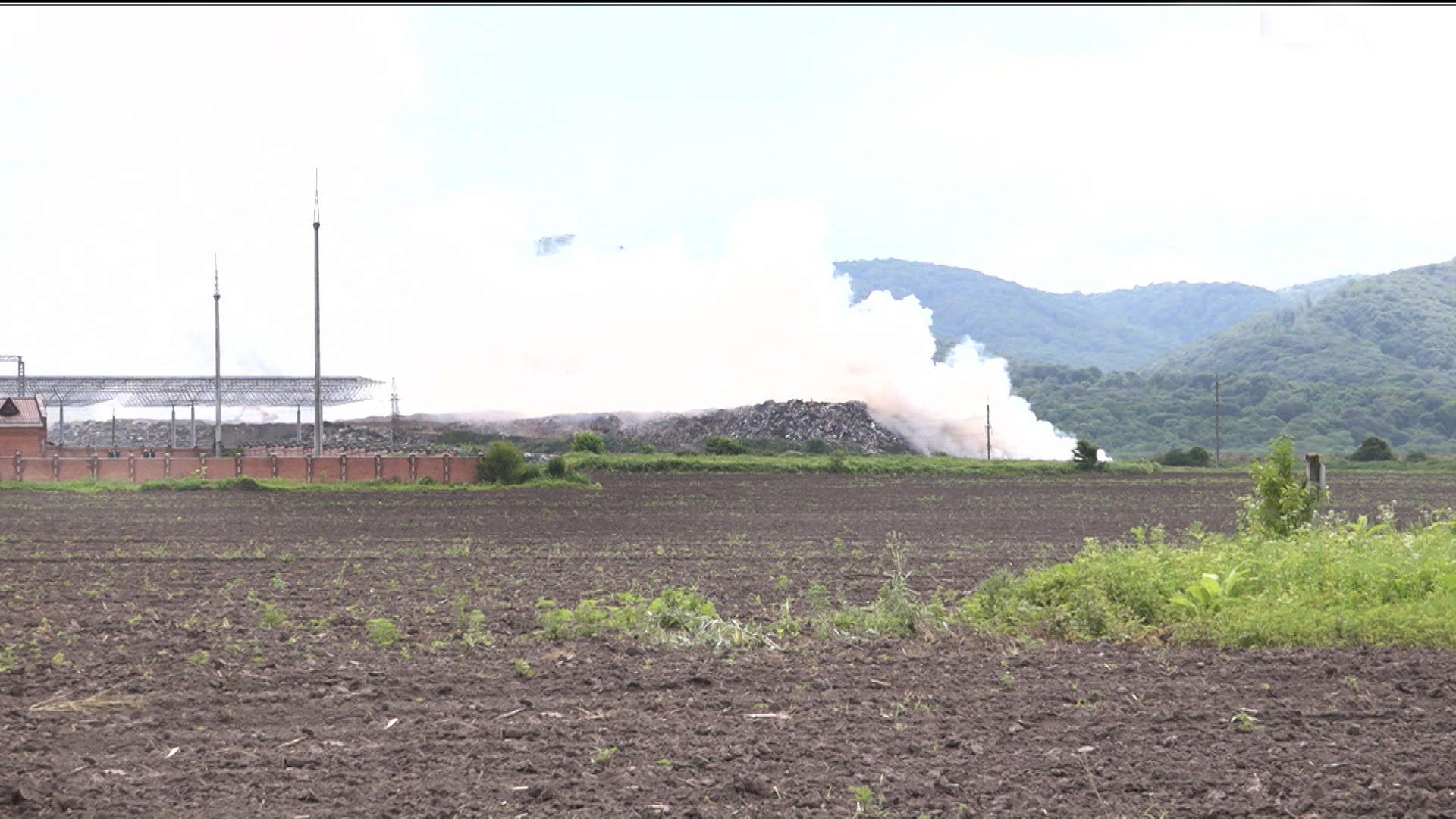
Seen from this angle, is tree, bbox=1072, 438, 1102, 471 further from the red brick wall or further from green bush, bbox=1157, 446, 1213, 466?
the red brick wall

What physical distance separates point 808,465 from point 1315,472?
45.0 m

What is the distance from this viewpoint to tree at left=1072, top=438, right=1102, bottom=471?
67.8 m

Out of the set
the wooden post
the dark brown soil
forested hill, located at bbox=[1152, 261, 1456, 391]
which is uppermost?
forested hill, located at bbox=[1152, 261, 1456, 391]

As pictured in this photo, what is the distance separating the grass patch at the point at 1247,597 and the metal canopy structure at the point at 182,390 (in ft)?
191

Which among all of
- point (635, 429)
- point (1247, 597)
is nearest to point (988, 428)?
point (635, 429)

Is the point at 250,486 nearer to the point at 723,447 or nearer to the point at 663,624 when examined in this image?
the point at 723,447

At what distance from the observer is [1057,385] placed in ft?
587

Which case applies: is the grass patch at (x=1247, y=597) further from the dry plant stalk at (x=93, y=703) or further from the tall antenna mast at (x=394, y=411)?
the tall antenna mast at (x=394, y=411)

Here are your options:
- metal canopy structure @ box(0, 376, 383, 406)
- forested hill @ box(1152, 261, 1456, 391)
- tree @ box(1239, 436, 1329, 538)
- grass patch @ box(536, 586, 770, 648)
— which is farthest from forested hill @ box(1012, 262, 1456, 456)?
grass patch @ box(536, 586, 770, 648)

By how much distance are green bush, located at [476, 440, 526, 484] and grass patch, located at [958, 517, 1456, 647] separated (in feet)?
120

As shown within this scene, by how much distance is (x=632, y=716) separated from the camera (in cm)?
1045

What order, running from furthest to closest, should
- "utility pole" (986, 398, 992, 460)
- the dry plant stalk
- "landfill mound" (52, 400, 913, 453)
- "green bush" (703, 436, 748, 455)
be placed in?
"landfill mound" (52, 400, 913, 453) < "utility pole" (986, 398, 992, 460) < "green bush" (703, 436, 748, 455) < the dry plant stalk

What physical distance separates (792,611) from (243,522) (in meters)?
20.7

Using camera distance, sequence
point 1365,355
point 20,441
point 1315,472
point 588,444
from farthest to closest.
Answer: point 1365,355 < point 588,444 < point 20,441 < point 1315,472
